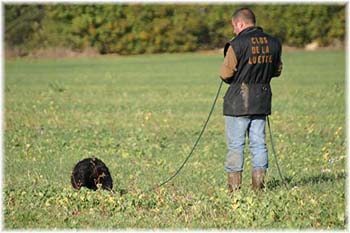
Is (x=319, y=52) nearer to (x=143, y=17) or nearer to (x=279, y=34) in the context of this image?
(x=279, y=34)

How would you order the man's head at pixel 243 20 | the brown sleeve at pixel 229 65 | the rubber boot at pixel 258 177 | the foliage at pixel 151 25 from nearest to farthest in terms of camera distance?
1. the brown sleeve at pixel 229 65
2. the man's head at pixel 243 20
3. the rubber boot at pixel 258 177
4. the foliage at pixel 151 25

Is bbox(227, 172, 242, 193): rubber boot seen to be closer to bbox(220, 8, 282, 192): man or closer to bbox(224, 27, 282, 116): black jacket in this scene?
bbox(220, 8, 282, 192): man

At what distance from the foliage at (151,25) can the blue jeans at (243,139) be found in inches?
1865

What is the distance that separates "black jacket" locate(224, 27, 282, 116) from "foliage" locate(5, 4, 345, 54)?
156ft

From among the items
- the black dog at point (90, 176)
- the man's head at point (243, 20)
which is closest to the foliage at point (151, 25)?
the man's head at point (243, 20)

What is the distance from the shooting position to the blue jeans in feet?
29.4

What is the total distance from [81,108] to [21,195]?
14.2 meters

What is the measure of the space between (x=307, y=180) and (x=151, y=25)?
176 feet

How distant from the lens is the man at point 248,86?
881cm

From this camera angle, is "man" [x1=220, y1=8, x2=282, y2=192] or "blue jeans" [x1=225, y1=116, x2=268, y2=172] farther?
"blue jeans" [x1=225, y1=116, x2=268, y2=172]

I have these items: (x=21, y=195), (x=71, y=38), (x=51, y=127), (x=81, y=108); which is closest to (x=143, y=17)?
(x=71, y=38)

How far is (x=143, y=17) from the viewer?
2511 inches

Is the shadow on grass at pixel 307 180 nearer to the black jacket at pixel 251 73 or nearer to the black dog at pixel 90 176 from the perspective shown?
the black jacket at pixel 251 73

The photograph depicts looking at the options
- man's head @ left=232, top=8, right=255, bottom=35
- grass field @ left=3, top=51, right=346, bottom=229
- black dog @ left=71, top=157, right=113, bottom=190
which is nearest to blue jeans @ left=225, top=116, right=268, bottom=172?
grass field @ left=3, top=51, right=346, bottom=229
